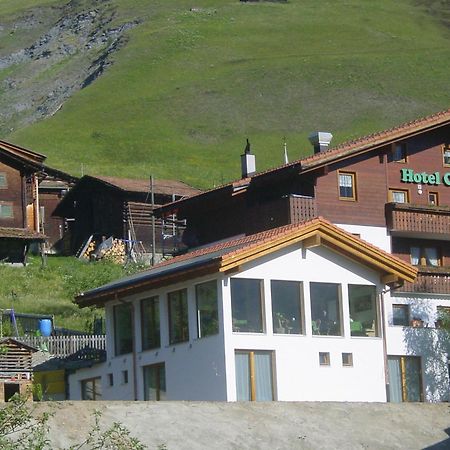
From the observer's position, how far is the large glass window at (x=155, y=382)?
4306 cm

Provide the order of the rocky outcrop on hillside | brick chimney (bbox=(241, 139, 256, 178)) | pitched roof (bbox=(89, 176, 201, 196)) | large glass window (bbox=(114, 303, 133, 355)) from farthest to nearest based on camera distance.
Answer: the rocky outcrop on hillside
pitched roof (bbox=(89, 176, 201, 196))
brick chimney (bbox=(241, 139, 256, 178))
large glass window (bbox=(114, 303, 133, 355))

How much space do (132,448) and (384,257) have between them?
20.8m

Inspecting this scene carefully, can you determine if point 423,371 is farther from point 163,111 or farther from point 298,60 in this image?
point 298,60

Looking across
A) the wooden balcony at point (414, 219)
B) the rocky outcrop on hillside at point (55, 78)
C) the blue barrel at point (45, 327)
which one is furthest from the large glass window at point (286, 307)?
the rocky outcrop on hillside at point (55, 78)

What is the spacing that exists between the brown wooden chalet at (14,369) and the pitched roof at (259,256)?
16.6 feet

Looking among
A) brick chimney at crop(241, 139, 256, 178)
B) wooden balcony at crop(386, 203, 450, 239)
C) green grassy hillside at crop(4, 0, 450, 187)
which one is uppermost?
green grassy hillside at crop(4, 0, 450, 187)

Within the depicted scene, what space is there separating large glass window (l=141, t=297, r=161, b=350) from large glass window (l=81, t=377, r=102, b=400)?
2.71 m

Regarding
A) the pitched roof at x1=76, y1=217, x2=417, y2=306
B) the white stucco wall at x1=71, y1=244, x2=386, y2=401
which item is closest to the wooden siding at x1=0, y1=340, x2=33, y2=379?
the white stucco wall at x1=71, y1=244, x2=386, y2=401

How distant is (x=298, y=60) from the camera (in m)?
166

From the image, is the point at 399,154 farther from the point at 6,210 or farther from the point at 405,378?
the point at 6,210

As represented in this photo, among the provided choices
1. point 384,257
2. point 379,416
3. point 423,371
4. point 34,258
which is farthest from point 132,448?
point 34,258

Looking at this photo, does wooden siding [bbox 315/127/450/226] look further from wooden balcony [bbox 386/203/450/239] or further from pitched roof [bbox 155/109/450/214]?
pitched roof [bbox 155/109/450/214]

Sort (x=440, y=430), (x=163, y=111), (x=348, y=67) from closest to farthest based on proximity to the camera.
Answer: (x=440, y=430)
(x=163, y=111)
(x=348, y=67)

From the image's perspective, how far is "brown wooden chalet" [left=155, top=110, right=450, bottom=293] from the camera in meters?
52.3
